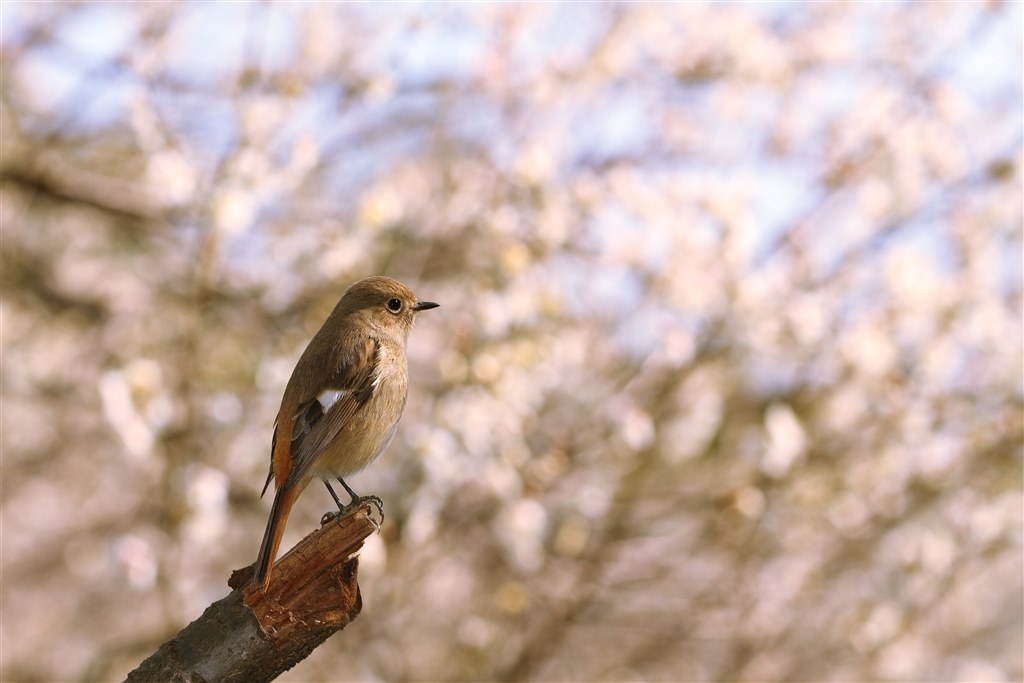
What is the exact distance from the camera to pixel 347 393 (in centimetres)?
364

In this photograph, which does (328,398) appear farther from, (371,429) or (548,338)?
(548,338)

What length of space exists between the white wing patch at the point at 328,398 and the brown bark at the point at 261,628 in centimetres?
95

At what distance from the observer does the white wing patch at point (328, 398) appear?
11.7 ft

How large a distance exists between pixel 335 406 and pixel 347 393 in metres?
0.07

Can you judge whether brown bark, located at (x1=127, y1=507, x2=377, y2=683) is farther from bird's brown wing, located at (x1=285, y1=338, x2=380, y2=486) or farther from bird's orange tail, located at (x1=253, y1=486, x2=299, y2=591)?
bird's brown wing, located at (x1=285, y1=338, x2=380, y2=486)

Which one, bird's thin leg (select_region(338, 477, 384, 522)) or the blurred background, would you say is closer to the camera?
bird's thin leg (select_region(338, 477, 384, 522))

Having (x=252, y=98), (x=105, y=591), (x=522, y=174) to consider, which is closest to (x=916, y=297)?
(x=522, y=174)

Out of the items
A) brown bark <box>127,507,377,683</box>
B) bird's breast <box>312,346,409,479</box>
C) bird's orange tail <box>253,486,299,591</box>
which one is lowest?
brown bark <box>127,507,377,683</box>

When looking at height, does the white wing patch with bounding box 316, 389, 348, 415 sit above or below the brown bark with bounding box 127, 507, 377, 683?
above

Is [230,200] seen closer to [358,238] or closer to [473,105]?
[358,238]

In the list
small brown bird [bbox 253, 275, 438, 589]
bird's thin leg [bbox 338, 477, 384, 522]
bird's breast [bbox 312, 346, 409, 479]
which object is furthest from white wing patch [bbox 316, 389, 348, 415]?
bird's thin leg [bbox 338, 477, 384, 522]

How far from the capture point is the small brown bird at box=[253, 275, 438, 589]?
3469 mm

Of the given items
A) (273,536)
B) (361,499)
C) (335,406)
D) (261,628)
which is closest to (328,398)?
(335,406)

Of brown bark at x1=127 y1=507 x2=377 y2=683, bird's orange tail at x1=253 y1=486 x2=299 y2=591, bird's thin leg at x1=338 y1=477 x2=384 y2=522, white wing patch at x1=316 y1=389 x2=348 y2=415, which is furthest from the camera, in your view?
white wing patch at x1=316 y1=389 x2=348 y2=415
